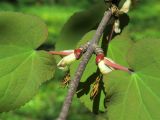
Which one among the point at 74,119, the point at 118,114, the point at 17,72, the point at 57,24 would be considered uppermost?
the point at 57,24

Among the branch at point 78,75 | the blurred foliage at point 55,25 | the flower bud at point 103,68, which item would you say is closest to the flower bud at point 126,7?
the branch at point 78,75

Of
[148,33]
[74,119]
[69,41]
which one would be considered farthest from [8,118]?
[69,41]

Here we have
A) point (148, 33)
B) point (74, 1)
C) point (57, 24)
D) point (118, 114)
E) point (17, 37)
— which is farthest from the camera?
point (74, 1)

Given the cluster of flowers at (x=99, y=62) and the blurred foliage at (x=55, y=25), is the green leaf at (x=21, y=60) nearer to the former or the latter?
the cluster of flowers at (x=99, y=62)

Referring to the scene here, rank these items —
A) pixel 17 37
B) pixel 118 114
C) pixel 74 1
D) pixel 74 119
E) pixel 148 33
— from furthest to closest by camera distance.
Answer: pixel 74 1, pixel 148 33, pixel 74 119, pixel 17 37, pixel 118 114

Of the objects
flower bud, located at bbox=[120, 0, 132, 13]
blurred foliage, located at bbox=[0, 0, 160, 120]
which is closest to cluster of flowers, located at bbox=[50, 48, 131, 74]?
flower bud, located at bbox=[120, 0, 132, 13]

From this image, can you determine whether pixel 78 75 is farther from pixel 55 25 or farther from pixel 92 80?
pixel 55 25

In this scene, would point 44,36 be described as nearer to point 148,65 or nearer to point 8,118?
point 148,65
